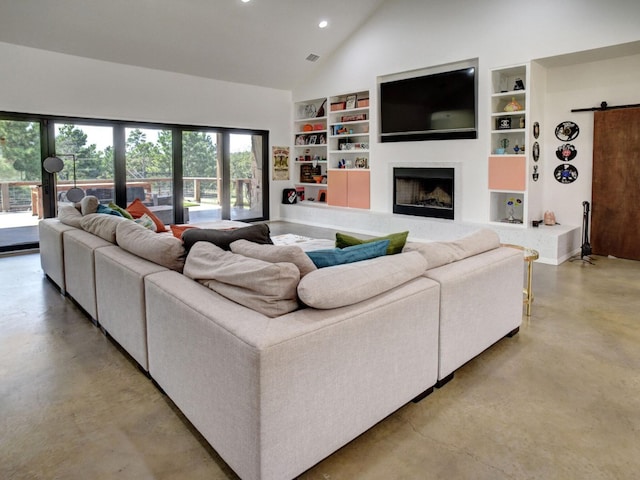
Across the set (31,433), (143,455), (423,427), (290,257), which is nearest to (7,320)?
(31,433)

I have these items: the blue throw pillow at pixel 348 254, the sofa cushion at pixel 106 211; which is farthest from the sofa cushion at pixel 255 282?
the sofa cushion at pixel 106 211

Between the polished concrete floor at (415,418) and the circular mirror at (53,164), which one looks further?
the circular mirror at (53,164)

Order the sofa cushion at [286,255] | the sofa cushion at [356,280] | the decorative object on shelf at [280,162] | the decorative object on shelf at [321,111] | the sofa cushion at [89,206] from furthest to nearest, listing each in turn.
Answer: the decorative object on shelf at [280,162]
the decorative object on shelf at [321,111]
the sofa cushion at [89,206]
the sofa cushion at [286,255]
the sofa cushion at [356,280]

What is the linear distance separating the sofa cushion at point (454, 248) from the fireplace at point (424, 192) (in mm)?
3998

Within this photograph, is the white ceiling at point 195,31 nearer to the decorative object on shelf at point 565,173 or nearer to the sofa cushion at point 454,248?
the decorative object on shelf at point 565,173

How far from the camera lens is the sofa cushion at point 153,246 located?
2551 millimetres

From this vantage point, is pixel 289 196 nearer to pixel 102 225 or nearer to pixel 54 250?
pixel 54 250

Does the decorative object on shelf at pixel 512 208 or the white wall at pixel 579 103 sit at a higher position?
the white wall at pixel 579 103

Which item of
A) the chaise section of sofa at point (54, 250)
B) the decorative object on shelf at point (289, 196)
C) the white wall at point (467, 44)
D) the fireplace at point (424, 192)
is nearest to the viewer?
the chaise section of sofa at point (54, 250)

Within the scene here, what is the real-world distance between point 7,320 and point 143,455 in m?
2.45

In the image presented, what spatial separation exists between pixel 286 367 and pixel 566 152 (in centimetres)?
607

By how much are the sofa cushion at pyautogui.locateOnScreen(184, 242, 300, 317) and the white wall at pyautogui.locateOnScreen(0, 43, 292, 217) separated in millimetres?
5611

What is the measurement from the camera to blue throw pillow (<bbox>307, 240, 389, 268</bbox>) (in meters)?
2.28

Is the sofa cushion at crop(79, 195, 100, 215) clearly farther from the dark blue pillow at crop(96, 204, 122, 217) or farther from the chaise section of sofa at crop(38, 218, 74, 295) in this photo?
the chaise section of sofa at crop(38, 218, 74, 295)
